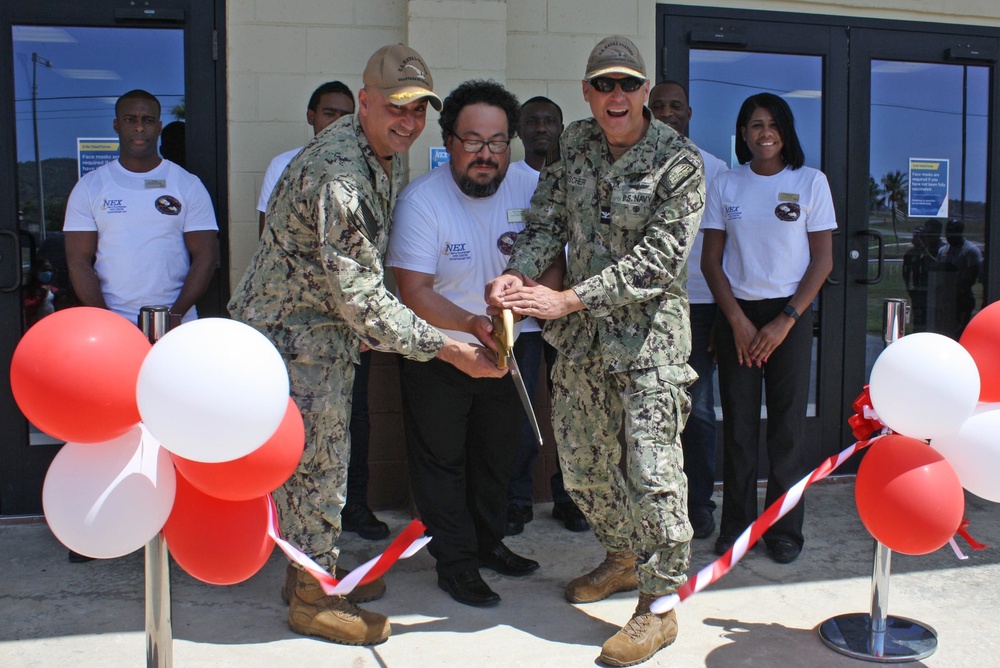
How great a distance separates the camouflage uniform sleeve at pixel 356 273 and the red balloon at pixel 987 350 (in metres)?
1.73

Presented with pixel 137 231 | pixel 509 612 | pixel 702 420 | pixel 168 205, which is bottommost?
pixel 509 612

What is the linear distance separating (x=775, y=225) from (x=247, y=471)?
2.77 meters

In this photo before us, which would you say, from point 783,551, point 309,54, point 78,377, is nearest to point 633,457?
point 783,551

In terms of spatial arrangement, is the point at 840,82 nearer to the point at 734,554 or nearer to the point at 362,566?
the point at 734,554

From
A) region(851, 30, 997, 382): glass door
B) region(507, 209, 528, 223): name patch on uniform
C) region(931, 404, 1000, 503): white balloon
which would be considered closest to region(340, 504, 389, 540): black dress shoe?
region(507, 209, 528, 223): name patch on uniform

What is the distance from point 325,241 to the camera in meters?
3.03

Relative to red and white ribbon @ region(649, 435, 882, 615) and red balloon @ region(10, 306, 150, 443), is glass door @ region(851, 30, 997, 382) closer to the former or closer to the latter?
red and white ribbon @ region(649, 435, 882, 615)

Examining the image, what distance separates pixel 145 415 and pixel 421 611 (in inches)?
72.9

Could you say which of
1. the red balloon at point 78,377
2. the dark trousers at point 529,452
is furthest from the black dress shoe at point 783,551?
the red balloon at point 78,377

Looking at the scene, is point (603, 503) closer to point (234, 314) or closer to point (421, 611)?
point (421, 611)

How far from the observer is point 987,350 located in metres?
2.91

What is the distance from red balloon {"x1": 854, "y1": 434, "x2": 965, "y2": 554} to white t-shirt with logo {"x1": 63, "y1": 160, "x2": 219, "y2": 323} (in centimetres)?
297

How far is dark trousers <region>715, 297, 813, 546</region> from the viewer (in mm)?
4152

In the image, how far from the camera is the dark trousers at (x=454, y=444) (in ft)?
11.8
